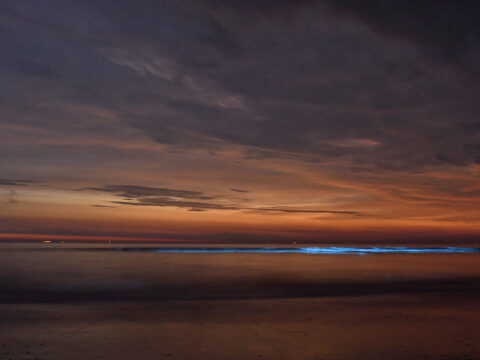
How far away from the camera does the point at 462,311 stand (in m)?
17.0

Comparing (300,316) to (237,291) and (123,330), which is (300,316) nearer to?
(123,330)

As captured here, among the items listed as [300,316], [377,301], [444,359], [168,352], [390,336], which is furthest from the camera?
[377,301]

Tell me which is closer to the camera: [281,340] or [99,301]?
[281,340]

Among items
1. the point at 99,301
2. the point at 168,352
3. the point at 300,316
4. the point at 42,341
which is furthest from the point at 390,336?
the point at 99,301

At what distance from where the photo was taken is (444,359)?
10.0 meters

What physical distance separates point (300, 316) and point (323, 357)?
5.77 m

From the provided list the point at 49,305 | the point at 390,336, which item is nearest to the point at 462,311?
the point at 390,336

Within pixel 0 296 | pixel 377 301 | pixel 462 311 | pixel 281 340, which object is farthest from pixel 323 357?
pixel 0 296

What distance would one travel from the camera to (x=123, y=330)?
43.5 feet

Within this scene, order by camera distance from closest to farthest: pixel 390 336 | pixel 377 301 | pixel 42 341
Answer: pixel 42 341 → pixel 390 336 → pixel 377 301

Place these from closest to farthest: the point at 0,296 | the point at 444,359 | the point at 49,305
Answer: the point at 444,359 → the point at 49,305 → the point at 0,296

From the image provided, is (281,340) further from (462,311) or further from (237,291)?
(237,291)

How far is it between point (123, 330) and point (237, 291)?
12.9 m

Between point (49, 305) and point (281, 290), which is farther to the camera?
point (281, 290)
